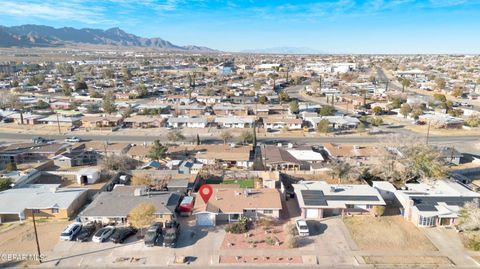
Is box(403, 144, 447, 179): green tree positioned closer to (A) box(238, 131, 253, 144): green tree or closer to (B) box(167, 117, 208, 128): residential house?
(A) box(238, 131, 253, 144): green tree

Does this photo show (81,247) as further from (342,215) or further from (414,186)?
(414,186)

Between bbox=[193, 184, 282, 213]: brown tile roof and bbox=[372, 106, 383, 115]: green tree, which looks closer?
bbox=[193, 184, 282, 213]: brown tile roof

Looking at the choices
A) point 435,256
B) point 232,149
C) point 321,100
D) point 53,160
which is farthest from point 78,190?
point 321,100

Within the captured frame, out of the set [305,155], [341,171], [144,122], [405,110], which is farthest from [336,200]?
[405,110]

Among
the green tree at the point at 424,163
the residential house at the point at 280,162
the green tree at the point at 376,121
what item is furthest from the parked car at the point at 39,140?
the green tree at the point at 376,121

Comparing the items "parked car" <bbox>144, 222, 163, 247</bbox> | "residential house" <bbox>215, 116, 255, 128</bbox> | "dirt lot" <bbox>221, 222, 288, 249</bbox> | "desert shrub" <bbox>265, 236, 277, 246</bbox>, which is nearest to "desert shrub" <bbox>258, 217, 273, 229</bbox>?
"dirt lot" <bbox>221, 222, 288, 249</bbox>
